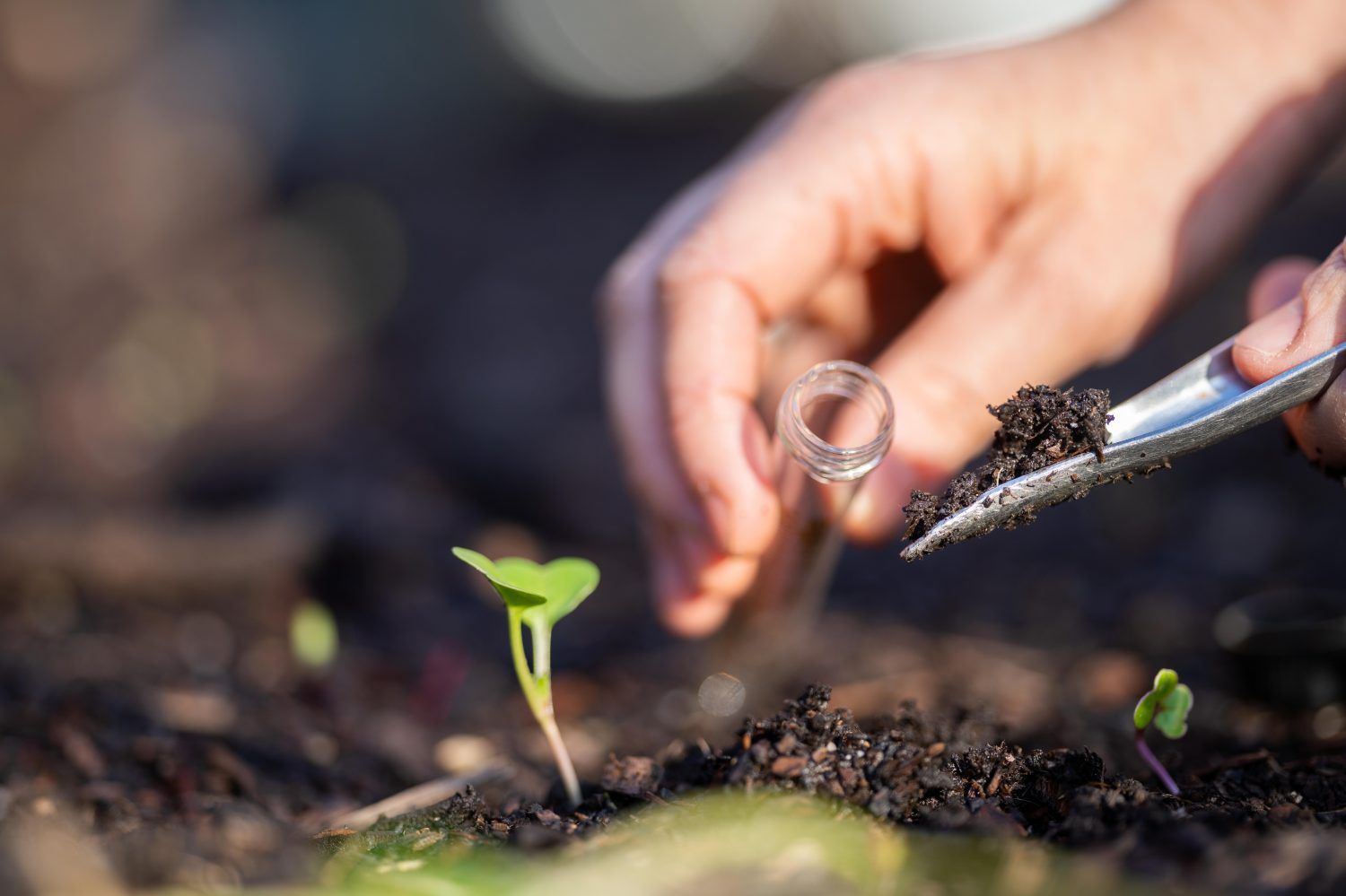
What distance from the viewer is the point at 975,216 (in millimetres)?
2070

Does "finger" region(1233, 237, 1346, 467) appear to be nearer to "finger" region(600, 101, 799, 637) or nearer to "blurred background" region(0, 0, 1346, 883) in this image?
"blurred background" region(0, 0, 1346, 883)

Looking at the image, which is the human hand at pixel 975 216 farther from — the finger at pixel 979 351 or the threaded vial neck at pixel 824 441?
the threaded vial neck at pixel 824 441

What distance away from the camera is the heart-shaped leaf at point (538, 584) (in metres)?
1.31

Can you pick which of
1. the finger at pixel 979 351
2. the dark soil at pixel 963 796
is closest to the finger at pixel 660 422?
the finger at pixel 979 351

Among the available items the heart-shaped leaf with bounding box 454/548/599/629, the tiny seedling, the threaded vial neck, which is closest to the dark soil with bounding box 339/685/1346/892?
the tiny seedling

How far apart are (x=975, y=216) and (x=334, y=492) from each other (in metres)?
2.67

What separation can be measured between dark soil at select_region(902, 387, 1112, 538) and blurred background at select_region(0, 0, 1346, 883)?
2.82ft

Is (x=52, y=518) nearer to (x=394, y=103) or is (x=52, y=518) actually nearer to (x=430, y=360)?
(x=430, y=360)

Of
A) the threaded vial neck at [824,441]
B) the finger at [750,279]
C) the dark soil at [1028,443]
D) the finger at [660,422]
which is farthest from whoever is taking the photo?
the finger at [660,422]

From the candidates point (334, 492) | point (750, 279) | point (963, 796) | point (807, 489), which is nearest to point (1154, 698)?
point (963, 796)

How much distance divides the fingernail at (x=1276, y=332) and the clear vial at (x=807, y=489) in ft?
1.74

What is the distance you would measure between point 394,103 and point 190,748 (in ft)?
29.3

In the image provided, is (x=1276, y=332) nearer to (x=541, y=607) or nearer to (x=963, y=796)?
(x=963, y=796)

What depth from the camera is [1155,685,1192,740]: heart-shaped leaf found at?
55.7 inches
